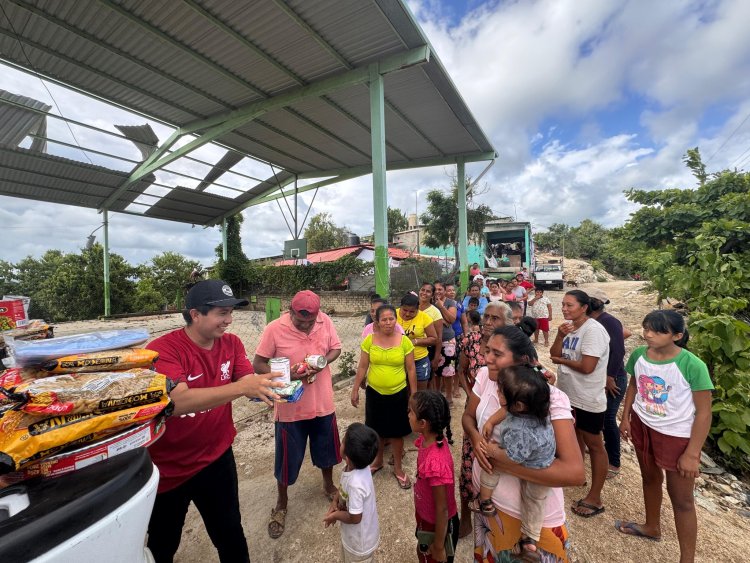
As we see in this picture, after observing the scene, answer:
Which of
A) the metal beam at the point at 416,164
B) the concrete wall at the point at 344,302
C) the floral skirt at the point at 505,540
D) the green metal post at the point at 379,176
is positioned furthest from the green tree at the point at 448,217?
the floral skirt at the point at 505,540

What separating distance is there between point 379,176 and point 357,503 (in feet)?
22.2

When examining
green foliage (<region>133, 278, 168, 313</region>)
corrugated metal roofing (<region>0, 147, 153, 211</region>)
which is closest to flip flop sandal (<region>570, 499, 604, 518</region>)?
corrugated metal roofing (<region>0, 147, 153, 211</region>)

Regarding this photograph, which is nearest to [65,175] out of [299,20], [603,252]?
[299,20]

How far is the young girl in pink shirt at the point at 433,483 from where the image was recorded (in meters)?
1.74

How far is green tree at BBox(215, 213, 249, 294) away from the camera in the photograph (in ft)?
58.1

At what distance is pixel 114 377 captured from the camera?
110cm

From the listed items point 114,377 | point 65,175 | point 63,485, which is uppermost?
point 65,175

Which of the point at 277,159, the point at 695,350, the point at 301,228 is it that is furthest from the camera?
the point at 301,228

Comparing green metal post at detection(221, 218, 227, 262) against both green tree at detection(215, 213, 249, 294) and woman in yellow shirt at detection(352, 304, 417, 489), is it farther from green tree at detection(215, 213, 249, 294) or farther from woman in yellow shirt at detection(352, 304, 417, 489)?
woman in yellow shirt at detection(352, 304, 417, 489)

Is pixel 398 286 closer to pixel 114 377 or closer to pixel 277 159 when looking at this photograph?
pixel 277 159

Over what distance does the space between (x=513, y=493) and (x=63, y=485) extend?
172 centimetres

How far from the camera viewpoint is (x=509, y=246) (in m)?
19.4

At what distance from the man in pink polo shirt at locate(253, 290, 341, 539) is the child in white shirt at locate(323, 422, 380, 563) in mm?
668

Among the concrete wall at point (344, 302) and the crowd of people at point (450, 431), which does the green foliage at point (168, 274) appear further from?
the crowd of people at point (450, 431)
